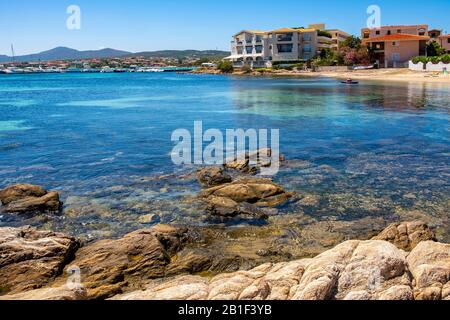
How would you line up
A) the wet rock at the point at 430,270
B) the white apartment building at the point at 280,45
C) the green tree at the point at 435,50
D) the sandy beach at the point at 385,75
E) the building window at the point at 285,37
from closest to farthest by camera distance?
1. the wet rock at the point at 430,270
2. the sandy beach at the point at 385,75
3. the green tree at the point at 435,50
4. the white apartment building at the point at 280,45
5. the building window at the point at 285,37

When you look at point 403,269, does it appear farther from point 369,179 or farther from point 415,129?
point 415,129

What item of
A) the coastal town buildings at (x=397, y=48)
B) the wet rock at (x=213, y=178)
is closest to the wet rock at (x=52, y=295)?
the wet rock at (x=213, y=178)

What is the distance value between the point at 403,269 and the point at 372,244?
0.73 metres

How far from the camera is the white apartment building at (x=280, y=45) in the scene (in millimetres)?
137750

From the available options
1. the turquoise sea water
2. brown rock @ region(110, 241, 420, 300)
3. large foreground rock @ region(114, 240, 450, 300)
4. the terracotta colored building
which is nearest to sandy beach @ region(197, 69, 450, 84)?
the terracotta colored building

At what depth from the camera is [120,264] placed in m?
10.6

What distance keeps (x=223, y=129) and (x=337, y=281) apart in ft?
89.3

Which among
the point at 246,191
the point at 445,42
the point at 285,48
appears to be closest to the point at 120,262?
the point at 246,191

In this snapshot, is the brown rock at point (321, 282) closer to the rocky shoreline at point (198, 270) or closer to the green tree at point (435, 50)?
the rocky shoreline at point (198, 270)

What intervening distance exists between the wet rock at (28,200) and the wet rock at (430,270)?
40.1 ft

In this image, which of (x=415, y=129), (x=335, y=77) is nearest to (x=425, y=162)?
(x=415, y=129)

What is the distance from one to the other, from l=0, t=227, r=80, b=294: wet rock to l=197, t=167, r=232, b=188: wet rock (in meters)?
7.85

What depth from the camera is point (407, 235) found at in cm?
1167

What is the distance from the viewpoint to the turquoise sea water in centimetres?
1555
